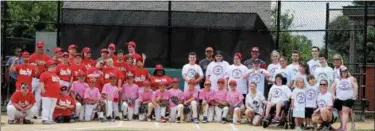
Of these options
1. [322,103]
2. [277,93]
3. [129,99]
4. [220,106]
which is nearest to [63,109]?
[129,99]

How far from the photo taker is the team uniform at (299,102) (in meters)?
13.8

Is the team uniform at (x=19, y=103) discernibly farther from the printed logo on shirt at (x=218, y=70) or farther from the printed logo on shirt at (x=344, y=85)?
the printed logo on shirt at (x=344, y=85)

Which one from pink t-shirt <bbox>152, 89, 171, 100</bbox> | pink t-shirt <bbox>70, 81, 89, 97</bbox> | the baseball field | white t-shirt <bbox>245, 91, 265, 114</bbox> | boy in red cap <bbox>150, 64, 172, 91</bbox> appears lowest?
the baseball field

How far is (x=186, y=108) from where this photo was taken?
15016 mm

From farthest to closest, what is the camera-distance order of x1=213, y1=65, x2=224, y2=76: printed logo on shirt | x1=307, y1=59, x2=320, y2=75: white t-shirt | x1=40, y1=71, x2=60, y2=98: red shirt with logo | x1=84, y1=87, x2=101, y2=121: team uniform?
x1=213, y1=65, x2=224, y2=76: printed logo on shirt → x1=84, y1=87, x2=101, y2=121: team uniform → x1=307, y1=59, x2=320, y2=75: white t-shirt → x1=40, y1=71, x2=60, y2=98: red shirt with logo

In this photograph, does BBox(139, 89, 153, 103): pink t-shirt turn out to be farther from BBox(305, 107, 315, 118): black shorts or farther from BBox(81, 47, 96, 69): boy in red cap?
BBox(305, 107, 315, 118): black shorts

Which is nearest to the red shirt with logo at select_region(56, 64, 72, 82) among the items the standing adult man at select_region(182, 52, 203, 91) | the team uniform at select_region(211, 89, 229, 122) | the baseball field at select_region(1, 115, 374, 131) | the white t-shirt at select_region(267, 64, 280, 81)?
the baseball field at select_region(1, 115, 374, 131)

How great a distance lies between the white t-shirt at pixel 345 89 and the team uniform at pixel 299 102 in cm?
71

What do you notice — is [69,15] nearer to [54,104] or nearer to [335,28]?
[54,104]

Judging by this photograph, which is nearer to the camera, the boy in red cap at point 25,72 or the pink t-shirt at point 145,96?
the boy in red cap at point 25,72

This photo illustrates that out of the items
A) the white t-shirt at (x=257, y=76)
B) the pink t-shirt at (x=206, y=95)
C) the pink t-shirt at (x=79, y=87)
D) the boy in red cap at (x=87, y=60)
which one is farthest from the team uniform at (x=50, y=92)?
the white t-shirt at (x=257, y=76)

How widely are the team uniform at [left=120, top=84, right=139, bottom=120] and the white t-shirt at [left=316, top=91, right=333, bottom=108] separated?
4.12 meters

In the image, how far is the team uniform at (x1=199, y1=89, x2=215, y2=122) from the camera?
15016mm

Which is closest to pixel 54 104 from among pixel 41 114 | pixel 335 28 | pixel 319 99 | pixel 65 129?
pixel 41 114
